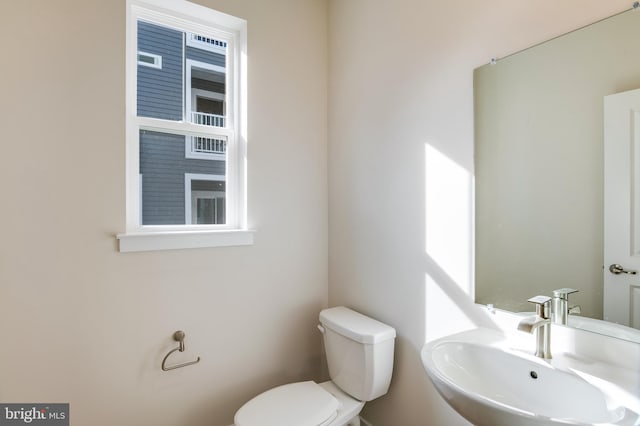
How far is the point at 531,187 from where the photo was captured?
116cm

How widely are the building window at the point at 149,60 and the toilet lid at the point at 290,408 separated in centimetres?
168

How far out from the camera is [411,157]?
154 centimetres

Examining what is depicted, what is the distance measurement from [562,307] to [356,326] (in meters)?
0.86

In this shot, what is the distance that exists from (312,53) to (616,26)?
58.3 inches

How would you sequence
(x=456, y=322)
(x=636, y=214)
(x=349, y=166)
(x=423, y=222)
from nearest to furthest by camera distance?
(x=636, y=214) < (x=456, y=322) < (x=423, y=222) < (x=349, y=166)

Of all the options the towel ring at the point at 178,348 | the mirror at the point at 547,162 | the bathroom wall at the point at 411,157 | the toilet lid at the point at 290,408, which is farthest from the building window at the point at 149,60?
the toilet lid at the point at 290,408

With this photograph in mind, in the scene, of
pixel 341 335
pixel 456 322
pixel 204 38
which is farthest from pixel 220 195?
pixel 456 322

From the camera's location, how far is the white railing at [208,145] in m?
1.74

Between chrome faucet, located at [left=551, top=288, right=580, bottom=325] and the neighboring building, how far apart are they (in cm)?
153

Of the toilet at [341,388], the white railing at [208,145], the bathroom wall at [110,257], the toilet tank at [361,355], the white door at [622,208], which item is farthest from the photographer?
the white railing at [208,145]

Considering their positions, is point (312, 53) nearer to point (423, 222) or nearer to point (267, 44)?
point (267, 44)

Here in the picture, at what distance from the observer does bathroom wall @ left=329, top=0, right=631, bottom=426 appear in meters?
1.29

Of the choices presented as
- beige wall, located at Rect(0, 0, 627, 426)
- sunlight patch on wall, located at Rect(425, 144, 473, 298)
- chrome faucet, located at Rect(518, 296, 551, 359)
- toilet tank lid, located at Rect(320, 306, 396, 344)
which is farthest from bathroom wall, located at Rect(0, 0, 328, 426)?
chrome faucet, located at Rect(518, 296, 551, 359)

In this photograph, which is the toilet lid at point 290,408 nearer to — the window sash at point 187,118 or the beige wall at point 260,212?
the beige wall at point 260,212
